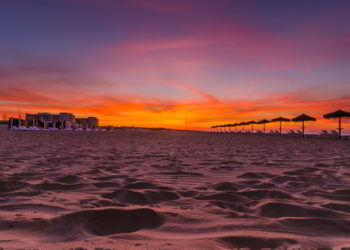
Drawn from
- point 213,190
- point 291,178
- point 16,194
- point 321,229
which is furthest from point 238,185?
point 16,194

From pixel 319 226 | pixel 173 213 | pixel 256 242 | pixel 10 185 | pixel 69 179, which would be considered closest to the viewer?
pixel 256 242

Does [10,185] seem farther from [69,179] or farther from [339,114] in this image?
[339,114]

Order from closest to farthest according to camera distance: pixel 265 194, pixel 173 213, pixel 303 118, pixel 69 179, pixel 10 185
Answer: pixel 173 213 < pixel 265 194 < pixel 10 185 < pixel 69 179 < pixel 303 118

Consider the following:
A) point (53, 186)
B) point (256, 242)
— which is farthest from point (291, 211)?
point (53, 186)

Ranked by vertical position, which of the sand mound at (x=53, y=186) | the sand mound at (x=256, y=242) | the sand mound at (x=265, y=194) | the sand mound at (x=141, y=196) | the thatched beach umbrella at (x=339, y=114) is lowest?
the sand mound at (x=53, y=186)

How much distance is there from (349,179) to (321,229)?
3.20 meters

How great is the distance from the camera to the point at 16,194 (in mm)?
3637

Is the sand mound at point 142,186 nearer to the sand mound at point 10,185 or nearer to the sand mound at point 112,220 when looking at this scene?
the sand mound at point 112,220

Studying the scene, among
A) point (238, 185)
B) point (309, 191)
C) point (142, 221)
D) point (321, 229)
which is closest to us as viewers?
point (321, 229)

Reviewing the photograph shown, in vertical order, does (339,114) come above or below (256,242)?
above

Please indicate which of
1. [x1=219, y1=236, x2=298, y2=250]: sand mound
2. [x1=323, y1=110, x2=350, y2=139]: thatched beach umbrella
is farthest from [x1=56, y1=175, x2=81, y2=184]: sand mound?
[x1=323, y1=110, x2=350, y2=139]: thatched beach umbrella

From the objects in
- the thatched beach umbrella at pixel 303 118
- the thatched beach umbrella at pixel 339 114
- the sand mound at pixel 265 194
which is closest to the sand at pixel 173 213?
the sand mound at pixel 265 194

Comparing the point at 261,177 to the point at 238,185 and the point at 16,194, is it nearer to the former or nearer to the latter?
the point at 238,185

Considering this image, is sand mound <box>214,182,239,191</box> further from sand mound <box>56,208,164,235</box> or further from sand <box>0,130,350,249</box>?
sand mound <box>56,208,164,235</box>
